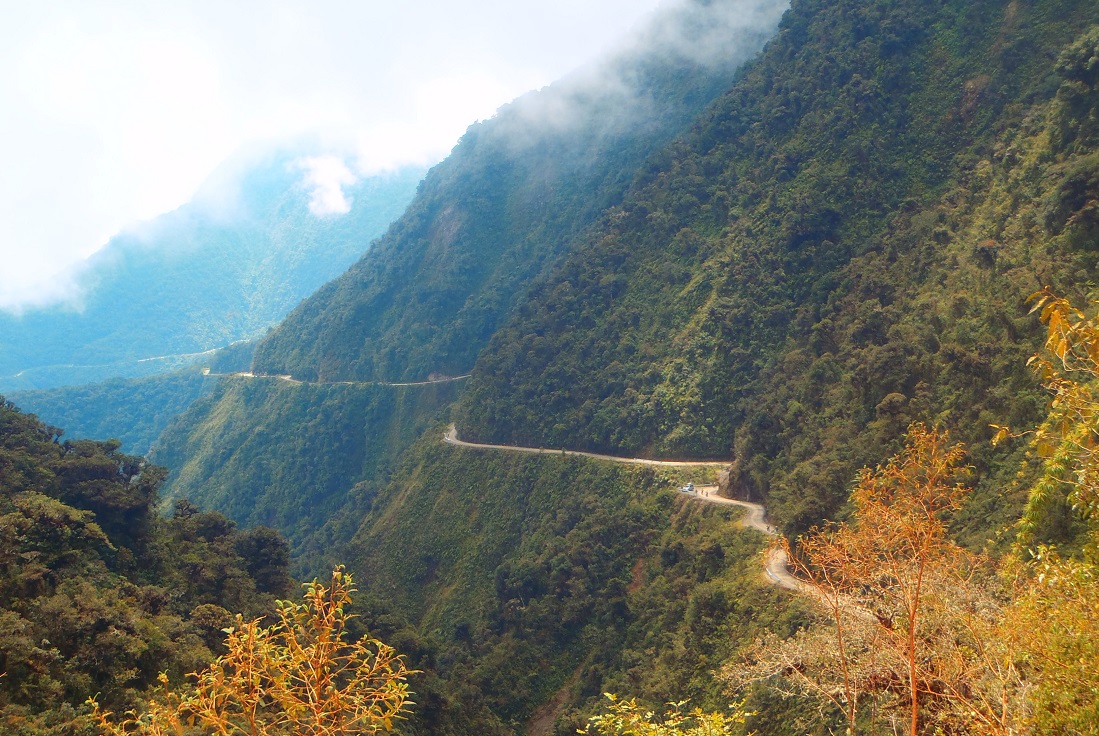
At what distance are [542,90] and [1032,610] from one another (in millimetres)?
104427

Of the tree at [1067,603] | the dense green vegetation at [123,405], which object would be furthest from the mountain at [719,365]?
the dense green vegetation at [123,405]

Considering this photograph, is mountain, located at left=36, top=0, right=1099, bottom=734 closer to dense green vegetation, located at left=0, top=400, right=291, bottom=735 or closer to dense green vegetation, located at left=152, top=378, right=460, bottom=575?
dense green vegetation, located at left=152, top=378, right=460, bottom=575

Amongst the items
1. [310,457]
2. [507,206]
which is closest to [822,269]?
[507,206]

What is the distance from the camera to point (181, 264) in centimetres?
16712

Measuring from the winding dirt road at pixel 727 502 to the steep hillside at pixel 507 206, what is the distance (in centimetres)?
2645

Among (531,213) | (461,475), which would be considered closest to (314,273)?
(531,213)

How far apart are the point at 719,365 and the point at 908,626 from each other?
37934mm

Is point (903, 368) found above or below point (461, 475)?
above

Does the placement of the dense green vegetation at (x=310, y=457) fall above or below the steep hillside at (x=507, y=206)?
below

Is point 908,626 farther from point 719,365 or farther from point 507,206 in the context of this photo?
point 507,206

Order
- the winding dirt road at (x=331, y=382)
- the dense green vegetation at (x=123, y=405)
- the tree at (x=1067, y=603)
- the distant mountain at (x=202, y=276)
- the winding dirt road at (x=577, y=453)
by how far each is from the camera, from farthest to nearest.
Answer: the distant mountain at (x=202, y=276)
the dense green vegetation at (x=123, y=405)
the winding dirt road at (x=331, y=382)
the winding dirt road at (x=577, y=453)
the tree at (x=1067, y=603)

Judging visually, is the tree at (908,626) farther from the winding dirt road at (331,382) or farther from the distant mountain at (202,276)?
the distant mountain at (202,276)

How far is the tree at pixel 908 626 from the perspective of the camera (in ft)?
28.4

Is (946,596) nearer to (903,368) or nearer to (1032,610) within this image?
(1032,610)
